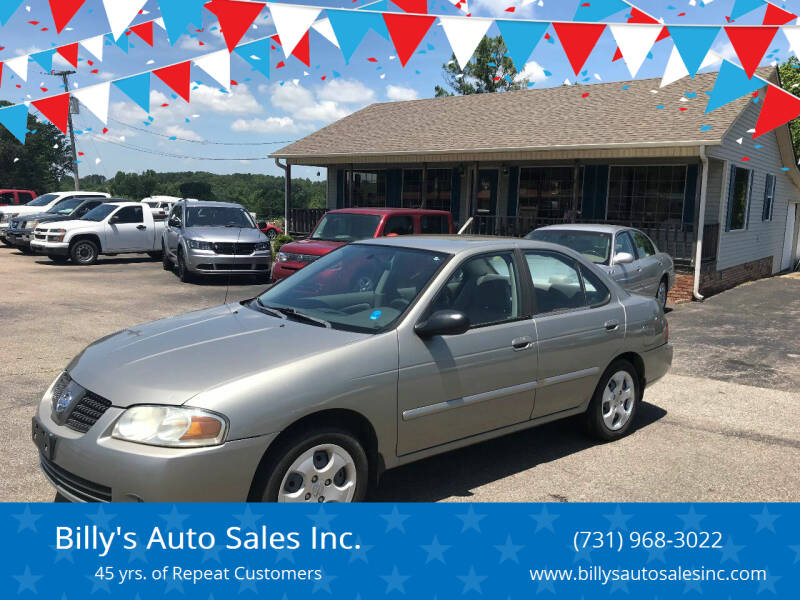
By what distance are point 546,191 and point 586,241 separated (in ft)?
27.1

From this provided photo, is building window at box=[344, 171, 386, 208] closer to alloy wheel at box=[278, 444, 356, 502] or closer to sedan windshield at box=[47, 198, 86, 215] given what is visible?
sedan windshield at box=[47, 198, 86, 215]

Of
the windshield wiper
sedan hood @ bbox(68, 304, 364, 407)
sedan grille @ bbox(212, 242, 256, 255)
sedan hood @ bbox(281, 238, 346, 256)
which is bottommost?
sedan grille @ bbox(212, 242, 256, 255)

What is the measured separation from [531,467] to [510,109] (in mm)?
16641

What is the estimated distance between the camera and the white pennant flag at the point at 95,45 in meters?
7.41

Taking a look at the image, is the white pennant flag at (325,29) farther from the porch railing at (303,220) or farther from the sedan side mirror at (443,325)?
the porch railing at (303,220)

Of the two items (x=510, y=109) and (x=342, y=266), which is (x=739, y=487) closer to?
(x=342, y=266)

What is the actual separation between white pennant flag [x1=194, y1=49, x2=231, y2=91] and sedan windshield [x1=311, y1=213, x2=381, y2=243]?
13.7ft

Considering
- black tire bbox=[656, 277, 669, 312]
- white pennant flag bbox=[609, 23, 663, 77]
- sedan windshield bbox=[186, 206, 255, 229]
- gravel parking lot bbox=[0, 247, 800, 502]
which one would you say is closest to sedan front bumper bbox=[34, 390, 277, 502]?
A: gravel parking lot bbox=[0, 247, 800, 502]

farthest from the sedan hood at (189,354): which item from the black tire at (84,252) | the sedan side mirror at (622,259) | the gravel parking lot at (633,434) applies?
the black tire at (84,252)

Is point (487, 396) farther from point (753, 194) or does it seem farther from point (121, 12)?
point (753, 194)

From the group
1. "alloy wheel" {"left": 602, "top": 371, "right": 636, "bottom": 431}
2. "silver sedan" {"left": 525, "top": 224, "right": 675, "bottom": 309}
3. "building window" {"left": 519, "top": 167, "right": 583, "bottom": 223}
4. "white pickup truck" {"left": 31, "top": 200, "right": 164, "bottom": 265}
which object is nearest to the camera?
"alloy wheel" {"left": 602, "top": 371, "right": 636, "bottom": 431}

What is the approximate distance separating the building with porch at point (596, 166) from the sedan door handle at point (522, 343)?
10.7 metres

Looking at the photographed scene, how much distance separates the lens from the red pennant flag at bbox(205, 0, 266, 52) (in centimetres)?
659

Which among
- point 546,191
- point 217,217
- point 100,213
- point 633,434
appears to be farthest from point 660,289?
point 100,213
